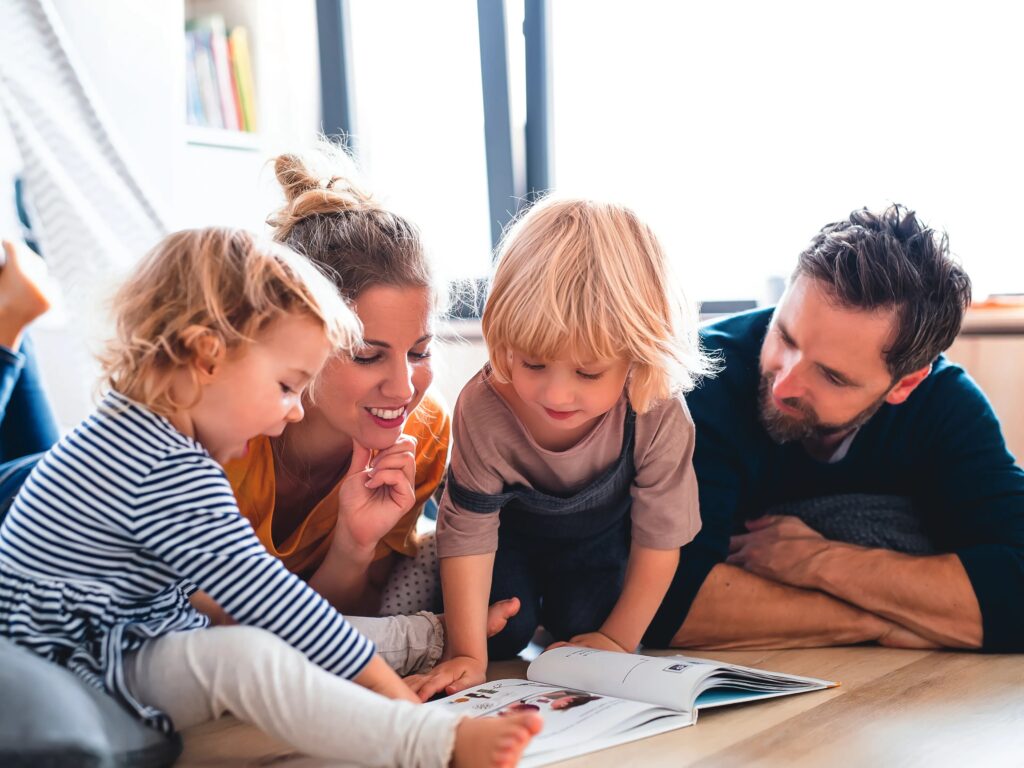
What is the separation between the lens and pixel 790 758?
3.67 ft

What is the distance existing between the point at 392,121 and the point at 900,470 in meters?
2.40

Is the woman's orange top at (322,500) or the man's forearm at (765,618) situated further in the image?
the man's forearm at (765,618)

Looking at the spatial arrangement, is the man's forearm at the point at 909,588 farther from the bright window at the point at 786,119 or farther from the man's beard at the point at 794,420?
the bright window at the point at 786,119

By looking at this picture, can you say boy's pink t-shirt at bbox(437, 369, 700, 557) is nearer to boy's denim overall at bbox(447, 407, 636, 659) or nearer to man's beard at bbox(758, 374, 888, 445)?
boy's denim overall at bbox(447, 407, 636, 659)

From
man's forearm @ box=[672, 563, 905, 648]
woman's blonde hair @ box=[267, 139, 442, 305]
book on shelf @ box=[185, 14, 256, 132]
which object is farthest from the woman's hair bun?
book on shelf @ box=[185, 14, 256, 132]

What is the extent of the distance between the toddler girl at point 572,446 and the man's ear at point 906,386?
1.02 feet

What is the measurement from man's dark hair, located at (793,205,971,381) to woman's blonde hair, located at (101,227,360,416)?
0.80 meters

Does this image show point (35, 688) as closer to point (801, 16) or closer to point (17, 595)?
point (17, 595)

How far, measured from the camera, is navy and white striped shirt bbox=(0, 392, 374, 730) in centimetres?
103

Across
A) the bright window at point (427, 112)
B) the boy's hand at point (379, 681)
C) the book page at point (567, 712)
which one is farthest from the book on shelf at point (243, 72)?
the boy's hand at point (379, 681)

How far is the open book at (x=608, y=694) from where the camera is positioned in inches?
44.6

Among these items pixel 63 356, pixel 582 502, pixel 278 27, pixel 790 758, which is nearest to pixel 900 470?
pixel 582 502

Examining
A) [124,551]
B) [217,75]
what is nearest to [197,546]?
[124,551]

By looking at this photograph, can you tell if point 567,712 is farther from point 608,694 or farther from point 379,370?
point 379,370
